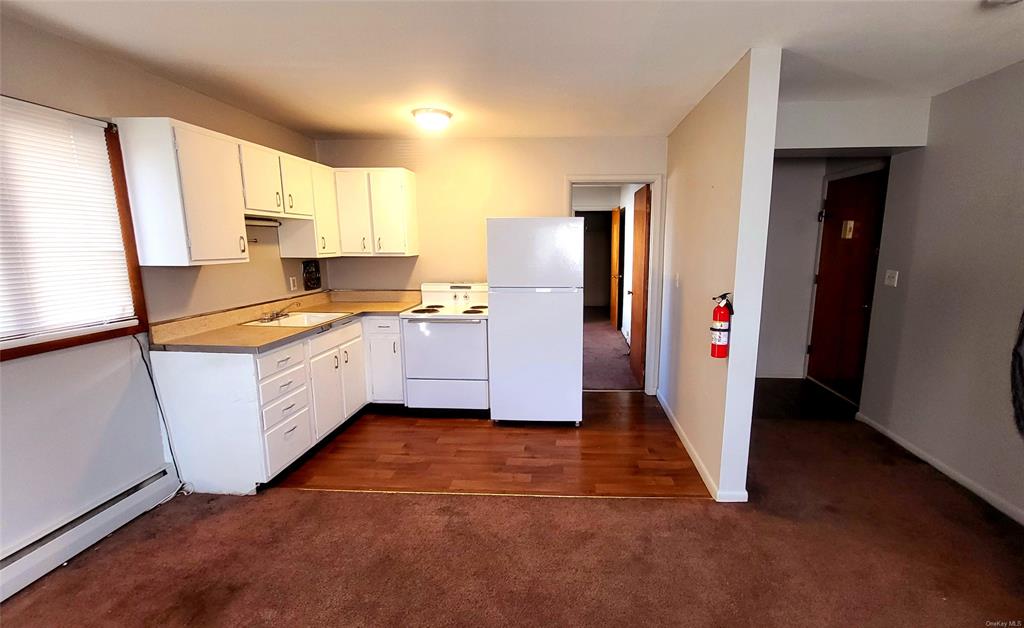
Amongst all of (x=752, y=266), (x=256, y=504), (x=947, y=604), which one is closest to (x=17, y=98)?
(x=256, y=504)

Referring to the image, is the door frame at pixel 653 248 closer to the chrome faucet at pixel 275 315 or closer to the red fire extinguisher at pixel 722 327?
the red fire extinguisher at pixel 722 327

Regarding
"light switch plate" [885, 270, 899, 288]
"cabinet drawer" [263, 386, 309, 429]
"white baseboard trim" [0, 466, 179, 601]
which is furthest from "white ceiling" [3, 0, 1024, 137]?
"white baseboard trim" [0, 466, 179, 601]

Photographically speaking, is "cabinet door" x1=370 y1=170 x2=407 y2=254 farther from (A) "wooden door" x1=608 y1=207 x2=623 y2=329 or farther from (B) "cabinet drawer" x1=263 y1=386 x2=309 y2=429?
(A) "wooden door" x1=608 y1=207 x2=623 y2=329

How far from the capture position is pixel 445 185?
12.8ft

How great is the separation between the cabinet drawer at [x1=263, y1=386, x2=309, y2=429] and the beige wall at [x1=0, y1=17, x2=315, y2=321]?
0.81m

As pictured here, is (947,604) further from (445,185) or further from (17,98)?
(17,98)

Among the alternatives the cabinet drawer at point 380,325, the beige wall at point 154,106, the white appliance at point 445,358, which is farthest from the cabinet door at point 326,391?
the beige wall at point 154,106

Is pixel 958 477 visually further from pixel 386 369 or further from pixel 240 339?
pixel 240 339

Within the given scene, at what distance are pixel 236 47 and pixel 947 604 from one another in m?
4.01

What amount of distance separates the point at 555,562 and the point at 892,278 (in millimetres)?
3214

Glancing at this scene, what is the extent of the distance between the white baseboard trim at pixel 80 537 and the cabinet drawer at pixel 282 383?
752 millimetres

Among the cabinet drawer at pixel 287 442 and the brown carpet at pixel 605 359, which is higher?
the cabinet drawer at pixel 287 442

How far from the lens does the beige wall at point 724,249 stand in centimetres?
204

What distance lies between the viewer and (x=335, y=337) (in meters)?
Result: 3.09
